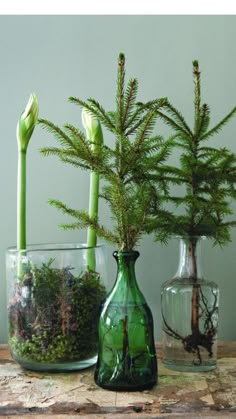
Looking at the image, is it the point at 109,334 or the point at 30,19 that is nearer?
the point at 109,334

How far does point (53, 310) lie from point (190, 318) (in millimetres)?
258

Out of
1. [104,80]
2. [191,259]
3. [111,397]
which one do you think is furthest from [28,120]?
[111,397]

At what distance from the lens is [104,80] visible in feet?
4.15

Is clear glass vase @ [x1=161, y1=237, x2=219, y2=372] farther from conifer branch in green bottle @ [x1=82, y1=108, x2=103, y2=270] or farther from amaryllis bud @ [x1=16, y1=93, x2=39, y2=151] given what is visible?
amaryllis bud @ [x1=16, y1=93, x2=39, y2=151]

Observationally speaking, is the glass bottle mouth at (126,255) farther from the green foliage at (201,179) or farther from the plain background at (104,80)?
the plain background at (104,80)

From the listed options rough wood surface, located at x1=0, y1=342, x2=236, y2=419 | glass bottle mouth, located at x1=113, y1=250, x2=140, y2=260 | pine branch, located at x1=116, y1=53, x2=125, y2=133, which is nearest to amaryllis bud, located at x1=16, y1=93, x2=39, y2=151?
pine branch, located at x1=116, y1=53, x2=125, y2=133

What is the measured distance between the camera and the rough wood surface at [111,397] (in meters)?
0.81

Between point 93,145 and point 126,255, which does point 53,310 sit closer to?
point 126,255

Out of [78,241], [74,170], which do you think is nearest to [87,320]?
[78,241]

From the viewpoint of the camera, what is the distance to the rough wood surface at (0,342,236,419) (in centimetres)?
81

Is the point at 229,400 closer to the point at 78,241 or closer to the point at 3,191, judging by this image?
the point at 78,241

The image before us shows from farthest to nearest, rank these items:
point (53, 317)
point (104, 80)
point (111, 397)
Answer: point (104, 80) → point (53, 317) → point (111, 397)
